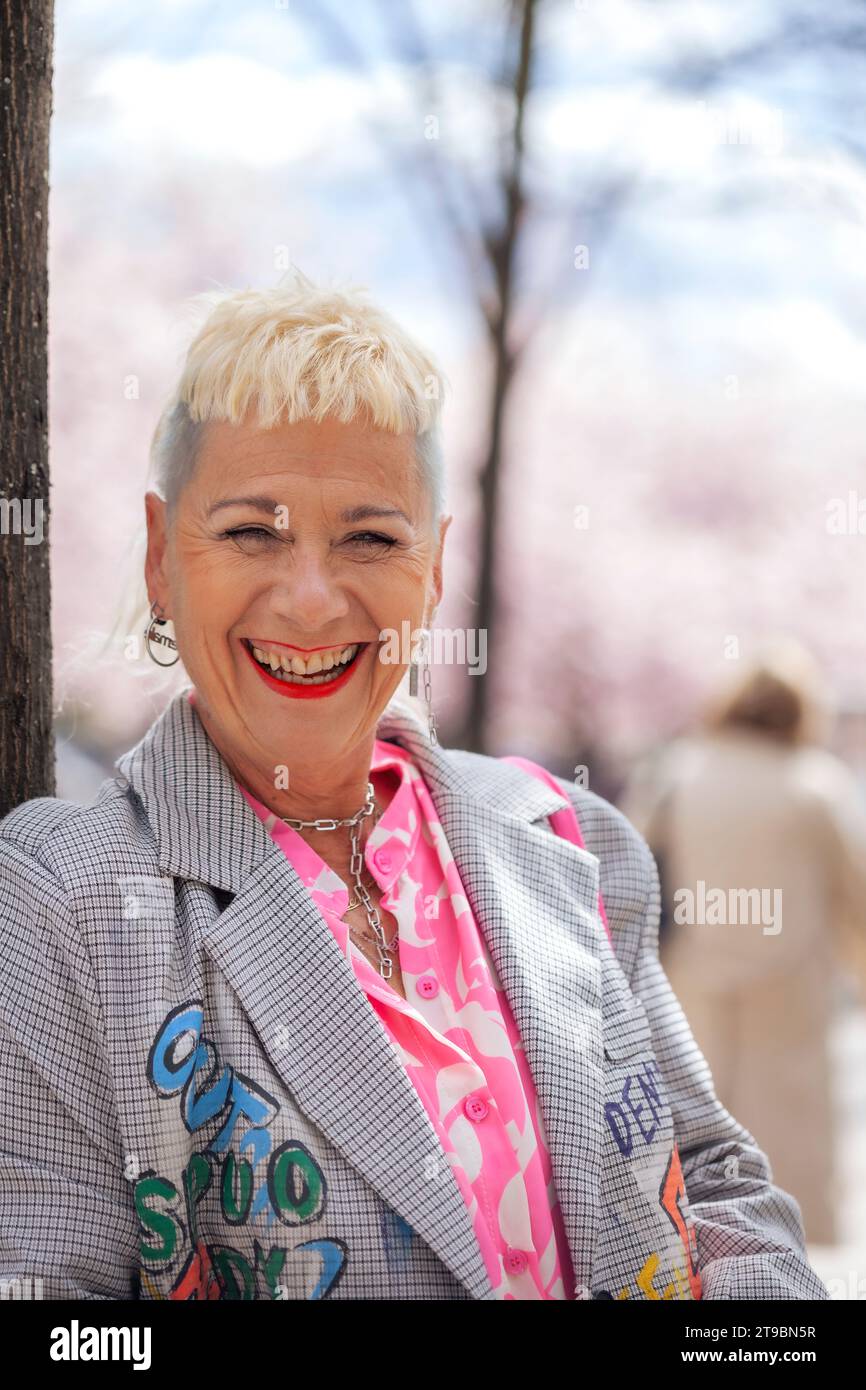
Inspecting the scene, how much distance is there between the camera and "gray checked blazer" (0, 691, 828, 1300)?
1.59 m

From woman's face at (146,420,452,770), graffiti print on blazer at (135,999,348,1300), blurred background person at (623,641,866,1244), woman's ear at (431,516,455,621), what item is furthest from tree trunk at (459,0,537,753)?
graffiti print on blazer at (135,999,348,1300)

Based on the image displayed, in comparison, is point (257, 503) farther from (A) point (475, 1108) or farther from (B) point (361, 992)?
(A) point (475, 1108)

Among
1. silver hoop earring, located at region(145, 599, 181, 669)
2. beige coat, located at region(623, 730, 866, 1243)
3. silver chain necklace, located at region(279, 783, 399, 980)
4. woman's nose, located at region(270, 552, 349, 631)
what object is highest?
woman's nose, located at region(270, 552, 349, 631)

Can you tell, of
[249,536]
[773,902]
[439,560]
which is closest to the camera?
[249,536]

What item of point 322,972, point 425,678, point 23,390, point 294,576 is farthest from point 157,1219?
point 23,390

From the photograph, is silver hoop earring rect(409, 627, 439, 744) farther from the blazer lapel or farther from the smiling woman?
the blazer lapel

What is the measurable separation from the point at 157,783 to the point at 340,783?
0.90 feet

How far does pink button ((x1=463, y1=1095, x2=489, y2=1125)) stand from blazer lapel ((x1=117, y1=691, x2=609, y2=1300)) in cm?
8

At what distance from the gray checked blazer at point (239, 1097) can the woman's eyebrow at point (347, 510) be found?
1.03 ft

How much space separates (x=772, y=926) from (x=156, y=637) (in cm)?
287

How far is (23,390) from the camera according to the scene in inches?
77.6

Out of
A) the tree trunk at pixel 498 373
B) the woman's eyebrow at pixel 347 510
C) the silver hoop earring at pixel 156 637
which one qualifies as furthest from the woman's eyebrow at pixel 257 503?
the tree trunk at pixel 498 373

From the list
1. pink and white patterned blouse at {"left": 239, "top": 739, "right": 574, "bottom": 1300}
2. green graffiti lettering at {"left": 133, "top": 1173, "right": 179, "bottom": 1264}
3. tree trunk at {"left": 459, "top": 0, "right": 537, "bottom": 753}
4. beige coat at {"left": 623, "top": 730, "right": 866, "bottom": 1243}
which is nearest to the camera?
green graffiti lettering at {"left": 133, "top": 1173, "right": 179, "bottom": 1264}

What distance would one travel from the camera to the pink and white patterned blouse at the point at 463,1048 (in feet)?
5.65
